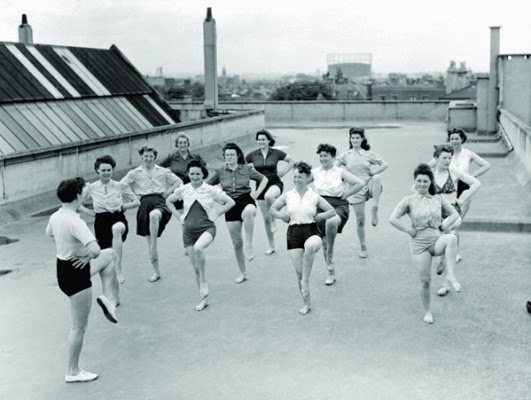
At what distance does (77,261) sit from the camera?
23.2 feet

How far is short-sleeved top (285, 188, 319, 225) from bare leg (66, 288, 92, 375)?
2924 mm

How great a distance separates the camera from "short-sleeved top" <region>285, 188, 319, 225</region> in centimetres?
922

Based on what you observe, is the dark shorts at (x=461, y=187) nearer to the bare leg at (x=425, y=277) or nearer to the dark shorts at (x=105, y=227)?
the bare leg at (x=425, y=277)

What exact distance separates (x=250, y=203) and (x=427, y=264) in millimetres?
3413

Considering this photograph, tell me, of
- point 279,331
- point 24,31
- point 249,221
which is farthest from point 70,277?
point 24,31

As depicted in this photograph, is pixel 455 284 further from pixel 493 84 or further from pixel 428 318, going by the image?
pixel 493 84

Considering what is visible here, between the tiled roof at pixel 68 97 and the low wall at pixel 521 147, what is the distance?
37.4ft

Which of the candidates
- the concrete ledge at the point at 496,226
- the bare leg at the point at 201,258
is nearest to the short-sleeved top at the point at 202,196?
the bare leg at the point at 201,258

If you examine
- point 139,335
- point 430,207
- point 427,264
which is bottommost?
point 139,335

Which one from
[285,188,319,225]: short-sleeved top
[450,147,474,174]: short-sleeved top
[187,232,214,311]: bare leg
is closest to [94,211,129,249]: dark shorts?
[187,232,214,311]: bare leg

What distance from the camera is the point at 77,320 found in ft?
23.4

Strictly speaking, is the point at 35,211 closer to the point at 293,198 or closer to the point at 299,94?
the point at 293,198

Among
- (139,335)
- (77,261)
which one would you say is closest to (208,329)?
(139,335)

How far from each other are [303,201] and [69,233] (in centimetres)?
319
